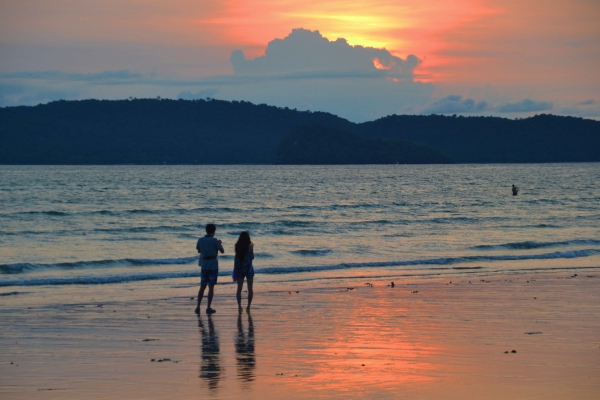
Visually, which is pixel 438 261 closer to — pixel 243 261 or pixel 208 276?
pixel 243 261

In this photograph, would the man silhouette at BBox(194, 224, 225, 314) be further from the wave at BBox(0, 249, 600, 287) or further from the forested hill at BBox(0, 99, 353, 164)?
the forested hill at BBox(0, 99, 353, 164)

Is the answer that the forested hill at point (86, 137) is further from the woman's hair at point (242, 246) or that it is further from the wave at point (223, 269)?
the woman's hair at point (242, 246)

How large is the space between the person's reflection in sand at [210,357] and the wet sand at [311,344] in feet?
0.09

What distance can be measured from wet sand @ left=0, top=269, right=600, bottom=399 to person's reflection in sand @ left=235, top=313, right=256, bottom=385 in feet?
0.10

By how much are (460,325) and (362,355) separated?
287cm

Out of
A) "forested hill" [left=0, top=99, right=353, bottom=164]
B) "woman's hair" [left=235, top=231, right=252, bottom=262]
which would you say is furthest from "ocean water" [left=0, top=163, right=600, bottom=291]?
"forested hill" [left=0, top=99, right=353, bottom=164]

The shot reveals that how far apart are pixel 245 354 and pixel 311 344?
3.56ft

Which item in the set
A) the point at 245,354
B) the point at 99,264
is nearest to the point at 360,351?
the point at 245,354

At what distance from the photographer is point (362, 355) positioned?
10.4 meters

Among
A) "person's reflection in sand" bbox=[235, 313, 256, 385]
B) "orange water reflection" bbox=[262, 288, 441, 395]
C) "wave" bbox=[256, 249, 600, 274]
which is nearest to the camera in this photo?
"orange water reflection" bbox=[262, 288, 441, 395]

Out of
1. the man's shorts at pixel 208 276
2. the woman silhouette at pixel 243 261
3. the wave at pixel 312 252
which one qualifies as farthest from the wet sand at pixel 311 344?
the wave at pixel 312 252

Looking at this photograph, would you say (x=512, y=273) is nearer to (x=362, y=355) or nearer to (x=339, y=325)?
(x=339, y=325)

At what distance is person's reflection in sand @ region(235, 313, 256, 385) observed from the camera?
9.41 m

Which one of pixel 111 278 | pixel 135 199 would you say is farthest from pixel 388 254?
pixel 135 199
